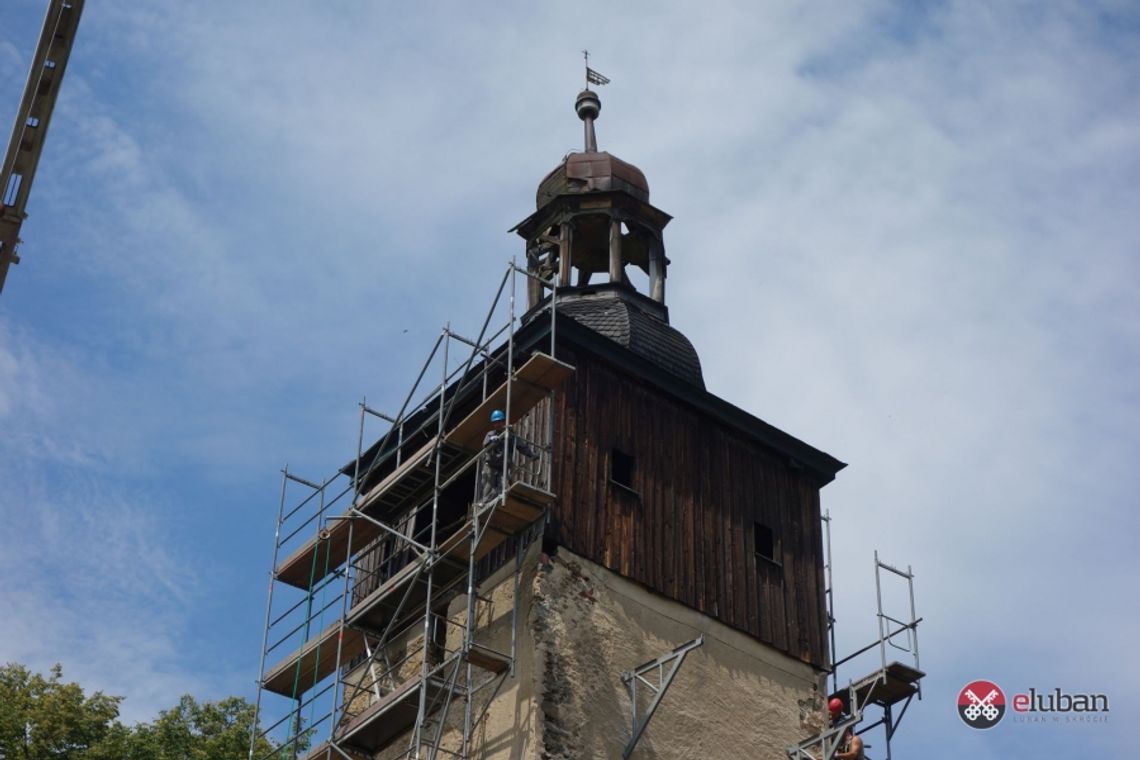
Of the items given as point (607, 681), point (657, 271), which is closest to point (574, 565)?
point (607, 681)

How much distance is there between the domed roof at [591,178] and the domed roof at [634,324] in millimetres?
2431

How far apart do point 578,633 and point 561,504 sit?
6.67ft

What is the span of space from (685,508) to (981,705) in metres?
5.92

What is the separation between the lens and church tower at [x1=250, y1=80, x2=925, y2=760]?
2884cm

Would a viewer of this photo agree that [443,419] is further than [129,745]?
No

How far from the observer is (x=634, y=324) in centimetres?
3388

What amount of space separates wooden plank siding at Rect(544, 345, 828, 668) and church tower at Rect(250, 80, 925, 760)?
37 millimetres

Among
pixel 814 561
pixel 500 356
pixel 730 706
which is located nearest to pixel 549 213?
pixel 500 356

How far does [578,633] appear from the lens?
2912 centimetres

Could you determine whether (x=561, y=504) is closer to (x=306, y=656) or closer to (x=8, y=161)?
(x=306, y=656)

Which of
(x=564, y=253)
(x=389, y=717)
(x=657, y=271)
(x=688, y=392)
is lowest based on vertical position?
(x=389, y=717)

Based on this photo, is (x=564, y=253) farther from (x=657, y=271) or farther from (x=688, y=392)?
(x=688, y=392)

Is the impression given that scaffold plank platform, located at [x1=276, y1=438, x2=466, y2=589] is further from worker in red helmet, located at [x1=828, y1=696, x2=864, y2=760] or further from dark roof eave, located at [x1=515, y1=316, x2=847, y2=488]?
worker in red helmet, located at [x1=828, y1=696, x2=864, y2=760]

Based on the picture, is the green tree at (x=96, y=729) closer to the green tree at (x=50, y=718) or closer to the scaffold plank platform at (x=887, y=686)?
the green tree at (x=50, y=718)
